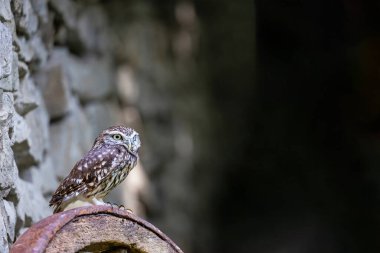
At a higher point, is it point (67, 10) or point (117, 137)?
point (67, 10)

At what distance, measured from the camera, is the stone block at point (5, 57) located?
2.22 meters

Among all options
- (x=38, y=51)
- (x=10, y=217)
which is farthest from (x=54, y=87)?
(x=10, y=217)

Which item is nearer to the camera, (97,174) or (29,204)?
(97,174)

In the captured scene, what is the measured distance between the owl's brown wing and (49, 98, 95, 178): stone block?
93 cm

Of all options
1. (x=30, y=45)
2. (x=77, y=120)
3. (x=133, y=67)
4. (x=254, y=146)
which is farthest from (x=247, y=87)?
(x=30, y=45)

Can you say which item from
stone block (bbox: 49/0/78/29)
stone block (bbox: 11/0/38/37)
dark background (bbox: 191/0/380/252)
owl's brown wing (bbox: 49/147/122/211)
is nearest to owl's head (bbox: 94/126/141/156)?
owl's brown wing (bbox: 49/147/122/211)

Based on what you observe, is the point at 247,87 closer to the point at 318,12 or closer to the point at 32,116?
the point at 318,12

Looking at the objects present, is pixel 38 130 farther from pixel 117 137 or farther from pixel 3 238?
pixel 3 238

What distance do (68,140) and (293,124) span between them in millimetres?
1417

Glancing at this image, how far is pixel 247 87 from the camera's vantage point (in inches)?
175

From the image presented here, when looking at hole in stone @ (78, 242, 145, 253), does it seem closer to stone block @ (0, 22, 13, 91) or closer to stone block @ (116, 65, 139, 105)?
stone block @ (0, 22, 13, 91)

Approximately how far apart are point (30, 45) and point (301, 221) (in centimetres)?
211

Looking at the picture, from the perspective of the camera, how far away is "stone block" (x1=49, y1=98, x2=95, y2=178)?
329 cm

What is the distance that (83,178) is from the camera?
2322 millimetres
